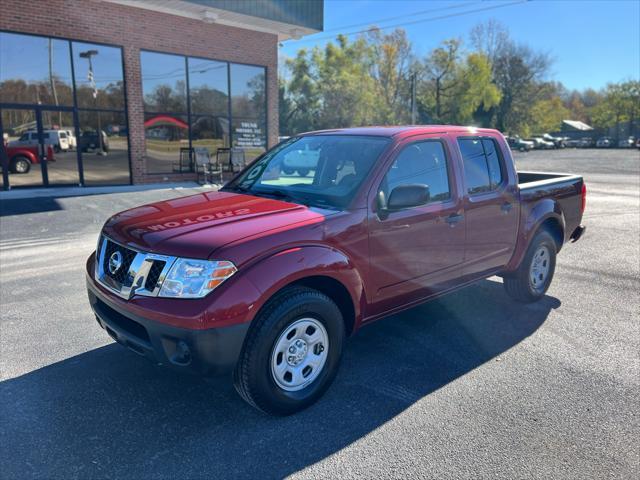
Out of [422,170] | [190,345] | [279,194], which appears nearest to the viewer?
[190,345]

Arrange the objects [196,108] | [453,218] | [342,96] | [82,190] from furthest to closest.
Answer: [342,96]
[196,108]
[82,190]
[453,218]

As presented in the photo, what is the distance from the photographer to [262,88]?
60.3 feet

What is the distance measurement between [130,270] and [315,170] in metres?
1.78

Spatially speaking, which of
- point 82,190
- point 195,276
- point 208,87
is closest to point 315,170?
point 195,276

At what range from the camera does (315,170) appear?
4.17 metres

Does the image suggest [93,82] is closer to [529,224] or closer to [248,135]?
[248,135]

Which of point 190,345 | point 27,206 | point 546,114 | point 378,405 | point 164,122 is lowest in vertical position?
point 378,405

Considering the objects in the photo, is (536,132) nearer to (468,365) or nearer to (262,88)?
(262,88)

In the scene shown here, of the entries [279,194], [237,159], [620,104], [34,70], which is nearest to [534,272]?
[279,194]

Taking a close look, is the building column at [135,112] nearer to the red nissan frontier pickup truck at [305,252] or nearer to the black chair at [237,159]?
the black chair at [237,159]

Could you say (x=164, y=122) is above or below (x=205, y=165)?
above

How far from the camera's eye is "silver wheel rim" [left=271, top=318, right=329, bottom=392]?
3.10m

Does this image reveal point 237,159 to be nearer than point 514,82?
Yes

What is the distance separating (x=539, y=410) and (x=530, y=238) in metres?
2.21
